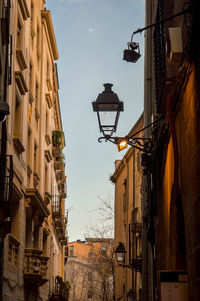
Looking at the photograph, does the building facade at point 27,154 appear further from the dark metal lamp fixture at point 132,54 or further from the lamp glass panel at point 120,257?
the dark metal lamp fixture at point 132,54

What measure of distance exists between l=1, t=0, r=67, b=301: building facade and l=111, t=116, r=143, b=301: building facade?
4.62m

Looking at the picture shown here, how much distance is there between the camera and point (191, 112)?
624cm

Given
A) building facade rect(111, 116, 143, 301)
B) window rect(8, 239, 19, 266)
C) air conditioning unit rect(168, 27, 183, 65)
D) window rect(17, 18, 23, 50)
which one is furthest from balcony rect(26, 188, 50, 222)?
air conditioning unit rect(168, 27, 183, 65)

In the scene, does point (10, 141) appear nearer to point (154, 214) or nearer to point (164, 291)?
point (154, 214)

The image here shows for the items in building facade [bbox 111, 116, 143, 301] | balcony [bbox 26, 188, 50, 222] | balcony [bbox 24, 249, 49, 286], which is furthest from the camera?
building facade [bbox 111, 116, 143, 301]

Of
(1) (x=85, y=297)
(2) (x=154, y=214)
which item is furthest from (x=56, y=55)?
(1) (x=85, y=297)

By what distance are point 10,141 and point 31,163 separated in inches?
229

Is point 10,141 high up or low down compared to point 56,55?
down

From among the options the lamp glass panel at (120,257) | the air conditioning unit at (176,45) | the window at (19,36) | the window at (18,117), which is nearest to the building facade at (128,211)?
the lamp glass panel at (120,257)

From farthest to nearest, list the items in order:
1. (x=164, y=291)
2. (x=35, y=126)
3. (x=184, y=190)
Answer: (x=35, y=126) < (x=184, y=190) < (x=164, y=291)

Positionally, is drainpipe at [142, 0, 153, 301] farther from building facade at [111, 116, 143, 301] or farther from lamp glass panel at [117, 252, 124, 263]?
building facade at [111, 116, 143, 301]

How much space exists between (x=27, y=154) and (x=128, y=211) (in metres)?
13.7

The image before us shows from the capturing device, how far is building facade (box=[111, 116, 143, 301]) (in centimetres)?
2931

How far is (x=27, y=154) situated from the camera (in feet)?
71.4
